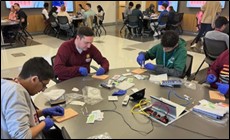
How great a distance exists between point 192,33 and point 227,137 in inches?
308

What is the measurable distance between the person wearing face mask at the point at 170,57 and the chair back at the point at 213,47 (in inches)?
49.8

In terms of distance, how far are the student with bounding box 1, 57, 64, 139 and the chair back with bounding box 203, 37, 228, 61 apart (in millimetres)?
2767

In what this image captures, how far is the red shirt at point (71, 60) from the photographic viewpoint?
221 centimetres

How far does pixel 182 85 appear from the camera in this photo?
1.91m

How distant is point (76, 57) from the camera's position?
7.73ft

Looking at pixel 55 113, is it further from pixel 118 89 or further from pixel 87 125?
pixel 118 89

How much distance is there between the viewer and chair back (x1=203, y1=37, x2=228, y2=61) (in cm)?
329

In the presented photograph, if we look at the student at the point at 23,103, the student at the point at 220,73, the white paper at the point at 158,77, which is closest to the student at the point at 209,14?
the student at the point at 220,73

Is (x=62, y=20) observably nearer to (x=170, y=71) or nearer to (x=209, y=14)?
(x=209, y=14)

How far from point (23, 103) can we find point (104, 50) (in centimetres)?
468

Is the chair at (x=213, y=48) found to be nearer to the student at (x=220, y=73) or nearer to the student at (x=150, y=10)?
the student at (x=220, y=73)

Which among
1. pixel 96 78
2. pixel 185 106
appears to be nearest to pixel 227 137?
pixel 185 106

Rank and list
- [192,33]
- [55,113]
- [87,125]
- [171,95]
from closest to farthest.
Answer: [87,125], [55,113], [171,95], [192,33]

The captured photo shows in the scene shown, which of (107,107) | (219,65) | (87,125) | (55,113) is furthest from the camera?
(219,65)
